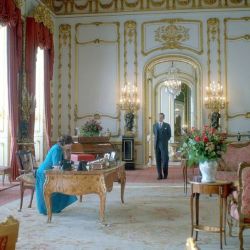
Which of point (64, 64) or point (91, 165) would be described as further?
point (64, 64)

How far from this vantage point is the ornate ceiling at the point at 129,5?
12744 mm

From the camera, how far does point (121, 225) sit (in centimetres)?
529

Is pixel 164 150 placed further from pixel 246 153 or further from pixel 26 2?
pixel 26 2

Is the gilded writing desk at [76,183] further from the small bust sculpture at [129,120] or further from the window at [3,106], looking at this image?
the small bust sculpture at [129,120]

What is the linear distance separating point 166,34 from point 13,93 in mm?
5396

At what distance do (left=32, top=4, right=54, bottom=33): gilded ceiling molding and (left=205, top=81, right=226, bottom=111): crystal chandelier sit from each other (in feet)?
16.4

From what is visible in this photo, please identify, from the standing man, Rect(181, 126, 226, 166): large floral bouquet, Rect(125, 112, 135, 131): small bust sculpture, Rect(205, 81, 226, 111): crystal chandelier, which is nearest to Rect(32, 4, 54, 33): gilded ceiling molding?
Rect(125, 112, 135, 131): small bust sculpture

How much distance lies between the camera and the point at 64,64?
1326 cm

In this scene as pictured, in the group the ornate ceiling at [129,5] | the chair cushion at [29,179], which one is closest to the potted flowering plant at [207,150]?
the chair cushion at [29,179]

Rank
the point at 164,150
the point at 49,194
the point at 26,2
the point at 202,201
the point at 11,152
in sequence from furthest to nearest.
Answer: the point at 26,2 < the point at 164,150 < the point at 11,152 < the point at 202,201 < the point at 49,194

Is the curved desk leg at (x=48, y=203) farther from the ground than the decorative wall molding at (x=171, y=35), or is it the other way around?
the decorative wall molding at (x=171, y=35)

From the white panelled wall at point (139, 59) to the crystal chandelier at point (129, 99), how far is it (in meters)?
0.16

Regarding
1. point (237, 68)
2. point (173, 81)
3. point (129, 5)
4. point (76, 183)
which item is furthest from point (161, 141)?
point (173, 81)

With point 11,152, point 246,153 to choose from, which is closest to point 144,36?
point 11,152
